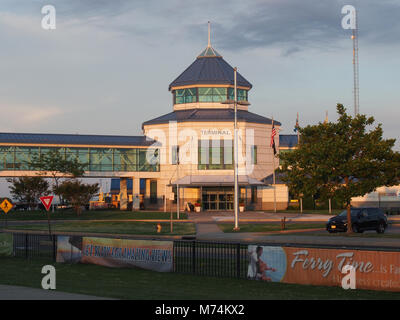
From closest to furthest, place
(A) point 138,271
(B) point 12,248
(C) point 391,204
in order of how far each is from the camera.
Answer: (A) point 138,271, (B) point 12,248, (C) point 391,204

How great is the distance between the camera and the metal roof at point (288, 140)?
84938 millimetres

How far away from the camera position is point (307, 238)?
35.5 meters

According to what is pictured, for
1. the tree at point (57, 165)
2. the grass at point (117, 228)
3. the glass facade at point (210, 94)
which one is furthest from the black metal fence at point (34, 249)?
the glass facade at point (210, 94)

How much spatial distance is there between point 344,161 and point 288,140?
1954 inches

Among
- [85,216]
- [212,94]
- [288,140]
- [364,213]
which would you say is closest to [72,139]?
[85,216]

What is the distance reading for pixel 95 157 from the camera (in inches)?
3061

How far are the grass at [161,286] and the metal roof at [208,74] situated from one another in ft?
200

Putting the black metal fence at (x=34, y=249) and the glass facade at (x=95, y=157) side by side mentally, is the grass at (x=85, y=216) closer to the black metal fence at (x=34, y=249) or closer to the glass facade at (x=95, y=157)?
the glass facade at (x=95, y=157)

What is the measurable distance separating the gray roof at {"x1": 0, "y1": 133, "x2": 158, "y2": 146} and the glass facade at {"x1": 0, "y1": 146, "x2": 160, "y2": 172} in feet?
2.68

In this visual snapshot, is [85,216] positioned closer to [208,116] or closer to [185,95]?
[208,116]

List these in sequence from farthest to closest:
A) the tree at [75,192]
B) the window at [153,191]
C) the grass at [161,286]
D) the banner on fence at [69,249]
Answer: the window at [153,191]
the tree at [75,192]
the banner on fence at [69,249]
the grass at [161,286]
